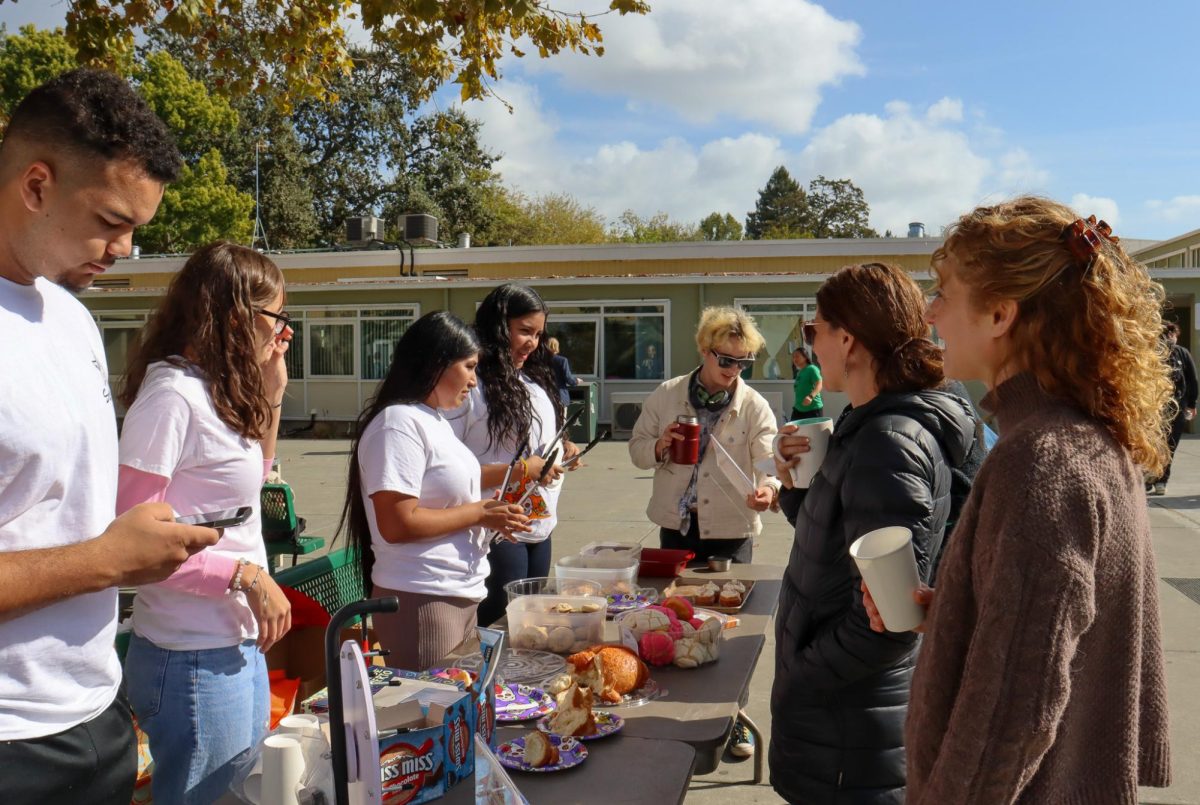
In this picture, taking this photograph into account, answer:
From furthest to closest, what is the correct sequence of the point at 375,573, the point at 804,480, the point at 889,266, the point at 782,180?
the point at 782,180
the point at 375,573
the point at 804,480
the point at 889,266

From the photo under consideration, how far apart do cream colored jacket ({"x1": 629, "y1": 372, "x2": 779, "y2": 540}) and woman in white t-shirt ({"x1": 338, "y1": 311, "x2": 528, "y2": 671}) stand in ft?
4.95

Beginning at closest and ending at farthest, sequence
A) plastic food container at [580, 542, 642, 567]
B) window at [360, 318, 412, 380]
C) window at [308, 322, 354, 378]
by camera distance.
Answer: plastic food container at [580, 542, 642, 567]
window at [360, 318, 412, 380]
window at [308, 322, 354, 378]

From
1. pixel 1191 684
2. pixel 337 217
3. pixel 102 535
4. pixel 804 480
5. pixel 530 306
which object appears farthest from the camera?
pixel 337 217

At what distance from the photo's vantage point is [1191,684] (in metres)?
4.87

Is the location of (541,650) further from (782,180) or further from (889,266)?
(782,180)

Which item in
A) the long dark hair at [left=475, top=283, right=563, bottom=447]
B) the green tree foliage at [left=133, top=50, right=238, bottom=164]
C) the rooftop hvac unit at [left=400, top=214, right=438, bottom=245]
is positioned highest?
the green tree foliage at [left=133, top=50, right=238, bottom=164]

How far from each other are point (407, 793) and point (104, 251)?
108 centimetres

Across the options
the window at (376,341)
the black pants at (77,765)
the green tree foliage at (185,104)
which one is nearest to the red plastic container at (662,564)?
the black pants at (77,765)

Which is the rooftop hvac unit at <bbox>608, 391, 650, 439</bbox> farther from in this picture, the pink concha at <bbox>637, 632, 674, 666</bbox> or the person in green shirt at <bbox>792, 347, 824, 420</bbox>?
the pink concha at <bbox>637, 632, 674, 666</bbox>

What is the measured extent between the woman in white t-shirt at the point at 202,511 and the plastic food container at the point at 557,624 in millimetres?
746

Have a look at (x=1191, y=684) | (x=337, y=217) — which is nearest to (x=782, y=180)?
(x=337, y=217)

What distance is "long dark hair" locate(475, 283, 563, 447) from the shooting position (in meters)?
3.99

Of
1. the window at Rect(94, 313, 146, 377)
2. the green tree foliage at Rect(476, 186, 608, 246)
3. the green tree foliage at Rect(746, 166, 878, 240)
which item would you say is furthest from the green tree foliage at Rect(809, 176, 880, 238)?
the window at Rect(94, 313, 146, 377)

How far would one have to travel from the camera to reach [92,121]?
63.2 inches
